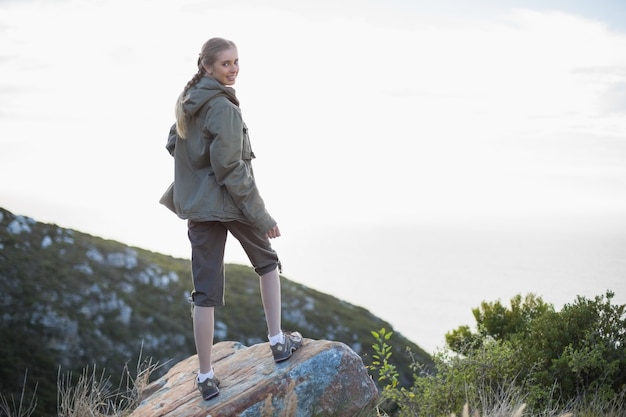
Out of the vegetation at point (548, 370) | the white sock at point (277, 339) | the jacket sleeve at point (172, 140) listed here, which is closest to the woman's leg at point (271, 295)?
the white sock at point (277, 339)

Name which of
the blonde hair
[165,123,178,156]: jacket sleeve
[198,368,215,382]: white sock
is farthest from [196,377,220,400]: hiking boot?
the blonde hair

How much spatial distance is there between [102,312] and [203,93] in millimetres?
8695

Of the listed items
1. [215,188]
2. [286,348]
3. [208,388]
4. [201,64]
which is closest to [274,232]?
[215,188]

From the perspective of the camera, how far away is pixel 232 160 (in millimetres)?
4488

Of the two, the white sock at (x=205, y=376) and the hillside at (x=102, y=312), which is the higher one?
the white sock at (x=205, y=376)

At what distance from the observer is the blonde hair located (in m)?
4.66

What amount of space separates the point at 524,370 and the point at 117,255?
9.90 metres

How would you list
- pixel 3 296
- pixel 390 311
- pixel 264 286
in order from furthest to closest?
pixel 390 311 < pixel 3 296 < pixel 264 286

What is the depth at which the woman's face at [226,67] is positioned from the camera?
15.3 feet

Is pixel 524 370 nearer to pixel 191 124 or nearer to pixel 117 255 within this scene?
pixel 191 124

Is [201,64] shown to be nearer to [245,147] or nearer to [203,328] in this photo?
[245,147]

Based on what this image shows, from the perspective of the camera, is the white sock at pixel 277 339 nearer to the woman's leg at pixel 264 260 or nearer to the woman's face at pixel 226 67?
the woman's leg at pixel 264 260

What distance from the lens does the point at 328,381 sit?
496 centimetres

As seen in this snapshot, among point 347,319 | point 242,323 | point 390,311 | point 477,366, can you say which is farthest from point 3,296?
point 390,311
